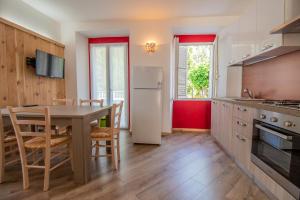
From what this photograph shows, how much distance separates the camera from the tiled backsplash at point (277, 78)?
2.04 meters

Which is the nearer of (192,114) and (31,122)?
(31,122)

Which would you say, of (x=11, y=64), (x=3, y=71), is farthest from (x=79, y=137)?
(x=11, y=64)

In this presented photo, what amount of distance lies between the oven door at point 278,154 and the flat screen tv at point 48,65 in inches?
134

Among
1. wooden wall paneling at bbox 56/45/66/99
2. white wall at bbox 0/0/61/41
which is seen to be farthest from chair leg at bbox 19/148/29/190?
wooden wall paneling at bbox 56/45/66/99

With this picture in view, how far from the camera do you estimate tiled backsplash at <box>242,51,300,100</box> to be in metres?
2.04

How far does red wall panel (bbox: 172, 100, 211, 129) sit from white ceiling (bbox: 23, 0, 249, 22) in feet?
6.45

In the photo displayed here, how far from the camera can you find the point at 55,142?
6.45 feet

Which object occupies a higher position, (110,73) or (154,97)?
(110,73)

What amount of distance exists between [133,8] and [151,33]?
679 mm

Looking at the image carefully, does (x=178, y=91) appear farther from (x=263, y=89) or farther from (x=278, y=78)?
(x=278, y=78)

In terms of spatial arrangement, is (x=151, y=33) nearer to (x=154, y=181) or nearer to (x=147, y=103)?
(x=147, y=103)

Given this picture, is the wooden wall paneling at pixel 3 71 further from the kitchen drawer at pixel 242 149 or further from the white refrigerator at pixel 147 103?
the kitchen drawer at pixel 242 149

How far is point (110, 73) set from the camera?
4656 mm

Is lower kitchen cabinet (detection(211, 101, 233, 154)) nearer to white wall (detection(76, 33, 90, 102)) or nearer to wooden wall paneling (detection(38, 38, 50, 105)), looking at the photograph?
white wall (detection(76, 33, 90, 102))
